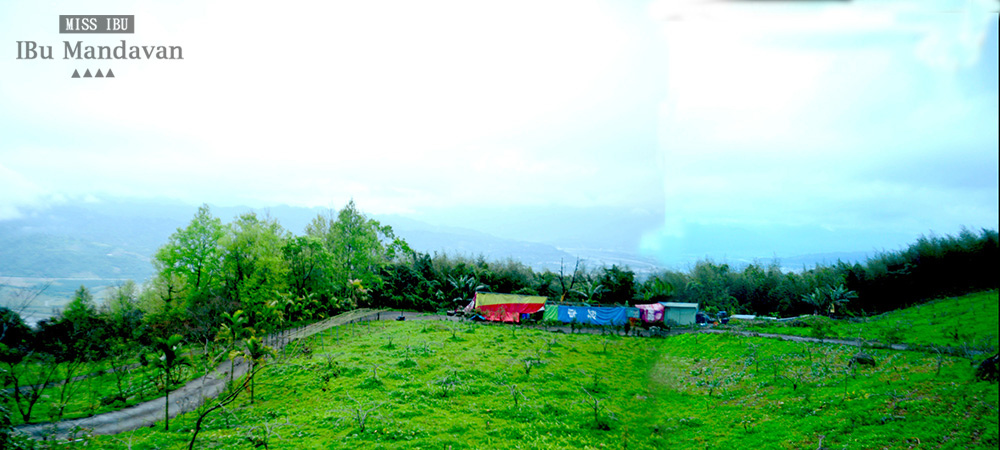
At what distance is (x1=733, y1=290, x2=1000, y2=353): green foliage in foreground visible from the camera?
160 cm

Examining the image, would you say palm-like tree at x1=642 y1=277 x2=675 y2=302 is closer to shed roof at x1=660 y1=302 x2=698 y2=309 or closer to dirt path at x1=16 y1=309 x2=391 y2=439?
shed roof at x1=660 y1=302 x2=698 y2=309

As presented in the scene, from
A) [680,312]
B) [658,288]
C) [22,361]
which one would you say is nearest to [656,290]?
[658,288]

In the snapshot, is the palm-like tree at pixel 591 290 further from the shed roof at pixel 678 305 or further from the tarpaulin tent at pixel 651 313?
the shed roof at pixel 678 305

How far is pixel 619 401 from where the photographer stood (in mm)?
5605

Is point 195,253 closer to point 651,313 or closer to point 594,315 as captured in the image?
point 594,315

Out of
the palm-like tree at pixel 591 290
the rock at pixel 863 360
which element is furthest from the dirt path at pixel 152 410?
the palm-like tree at pixel 591 290

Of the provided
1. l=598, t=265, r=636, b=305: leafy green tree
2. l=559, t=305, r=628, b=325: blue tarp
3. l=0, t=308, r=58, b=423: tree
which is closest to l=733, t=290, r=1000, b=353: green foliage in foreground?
l=559, t=305, r=628, b=325: blue tarp

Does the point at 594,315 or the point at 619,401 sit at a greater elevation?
the point at 619,401

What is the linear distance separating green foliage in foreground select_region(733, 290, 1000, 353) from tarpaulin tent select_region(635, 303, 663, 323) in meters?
1.76

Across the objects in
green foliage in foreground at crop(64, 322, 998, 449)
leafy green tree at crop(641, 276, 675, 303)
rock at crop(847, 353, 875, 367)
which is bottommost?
green foliage in foreground at crop(64, 322, 998, 449)

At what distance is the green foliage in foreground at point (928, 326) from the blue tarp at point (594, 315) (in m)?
3.90

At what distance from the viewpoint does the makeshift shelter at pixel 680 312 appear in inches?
354

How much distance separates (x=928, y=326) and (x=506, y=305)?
535 inches

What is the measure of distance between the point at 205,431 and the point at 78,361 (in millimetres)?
4437
